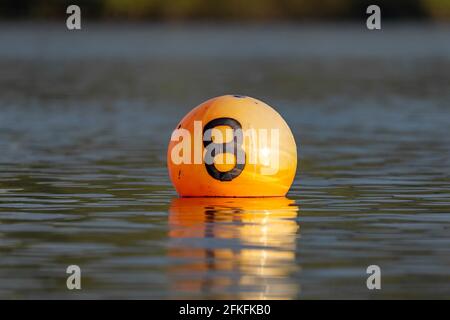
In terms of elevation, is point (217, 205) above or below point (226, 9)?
below

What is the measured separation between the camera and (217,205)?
19.6 meters

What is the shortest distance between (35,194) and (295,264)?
6758 mm

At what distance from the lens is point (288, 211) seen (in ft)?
63.0

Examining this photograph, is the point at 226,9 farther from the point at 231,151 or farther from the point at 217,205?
the point at 217,205

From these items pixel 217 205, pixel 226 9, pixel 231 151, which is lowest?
pixel 217 205

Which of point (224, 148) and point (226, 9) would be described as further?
point (226, 9)

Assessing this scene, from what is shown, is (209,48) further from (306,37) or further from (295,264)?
(295,264)

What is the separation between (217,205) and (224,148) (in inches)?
26.6

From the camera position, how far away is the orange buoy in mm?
19875

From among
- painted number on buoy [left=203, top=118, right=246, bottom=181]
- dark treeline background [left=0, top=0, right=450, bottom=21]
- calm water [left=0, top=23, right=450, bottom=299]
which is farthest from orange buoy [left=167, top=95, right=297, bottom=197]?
dark treeline background [left=0, top=0, right=450, bottom=21]

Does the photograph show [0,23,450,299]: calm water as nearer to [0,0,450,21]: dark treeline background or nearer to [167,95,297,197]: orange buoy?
[167,95,297,197]: orange buoy

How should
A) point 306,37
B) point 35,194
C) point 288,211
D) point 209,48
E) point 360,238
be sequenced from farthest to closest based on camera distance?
1. point 306,37
2. point 209,48
3. point 35,194
4. point 288,211
5. point 360,238

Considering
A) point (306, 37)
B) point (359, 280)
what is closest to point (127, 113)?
point (359, 280)

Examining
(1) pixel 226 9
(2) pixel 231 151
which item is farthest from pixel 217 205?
(1) pixel 226 9
